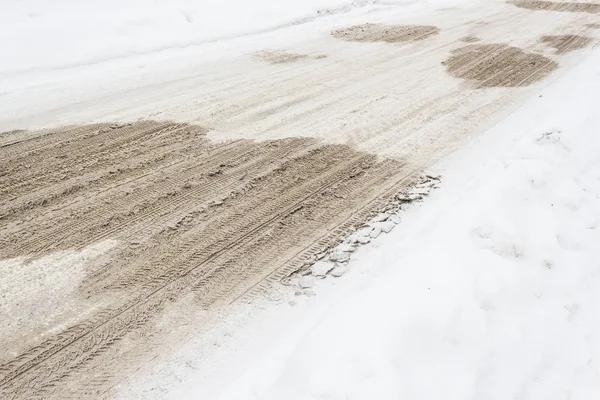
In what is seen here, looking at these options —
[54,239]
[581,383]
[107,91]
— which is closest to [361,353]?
[581,383]

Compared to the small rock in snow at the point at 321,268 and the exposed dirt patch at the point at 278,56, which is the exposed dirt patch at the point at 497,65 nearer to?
the exposed dirt patch at the point at 278,56

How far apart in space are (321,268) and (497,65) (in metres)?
6.48

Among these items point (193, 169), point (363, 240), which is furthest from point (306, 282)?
point (193, 169)

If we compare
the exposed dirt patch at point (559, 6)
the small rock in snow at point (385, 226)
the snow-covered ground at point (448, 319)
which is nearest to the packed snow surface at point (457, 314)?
the snow-covered ground at point (448, 319)

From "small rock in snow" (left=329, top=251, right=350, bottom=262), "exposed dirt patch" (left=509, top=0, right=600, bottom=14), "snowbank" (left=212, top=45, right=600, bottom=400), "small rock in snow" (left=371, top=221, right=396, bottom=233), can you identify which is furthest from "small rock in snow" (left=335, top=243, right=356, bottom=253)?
"exposed dirt patch" (left=509, top=0, right=600, bottom=14)

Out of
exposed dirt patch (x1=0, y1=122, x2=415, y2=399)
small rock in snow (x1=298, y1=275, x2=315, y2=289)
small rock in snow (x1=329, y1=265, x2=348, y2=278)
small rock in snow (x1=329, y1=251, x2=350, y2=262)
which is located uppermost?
exposed dirt patch (x1=0, y1=122, x2=415, y2=399)

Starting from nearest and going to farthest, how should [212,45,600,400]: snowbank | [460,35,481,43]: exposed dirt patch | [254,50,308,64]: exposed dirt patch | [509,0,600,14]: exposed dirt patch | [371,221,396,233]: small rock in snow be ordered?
[212,45,600,400]: snowbank, [371,221,396,233]: small rock in snow, [254,50,308,64]: exposed dirt patch, [460,35,481,43]: exposed dirt patch, [509,0,600,14]: exposed dirt patch

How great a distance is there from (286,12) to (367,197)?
9.26 m

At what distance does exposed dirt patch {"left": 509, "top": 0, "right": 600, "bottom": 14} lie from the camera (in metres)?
12.8

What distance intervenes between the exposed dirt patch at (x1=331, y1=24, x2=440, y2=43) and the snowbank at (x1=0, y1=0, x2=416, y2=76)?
185 cm

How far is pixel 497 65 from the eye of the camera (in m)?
8.34

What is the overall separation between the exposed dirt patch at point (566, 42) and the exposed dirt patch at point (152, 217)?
21.1ft

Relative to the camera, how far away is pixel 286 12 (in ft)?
40.4

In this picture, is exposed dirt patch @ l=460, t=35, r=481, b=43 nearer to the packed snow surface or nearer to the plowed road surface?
the plowed road surface
